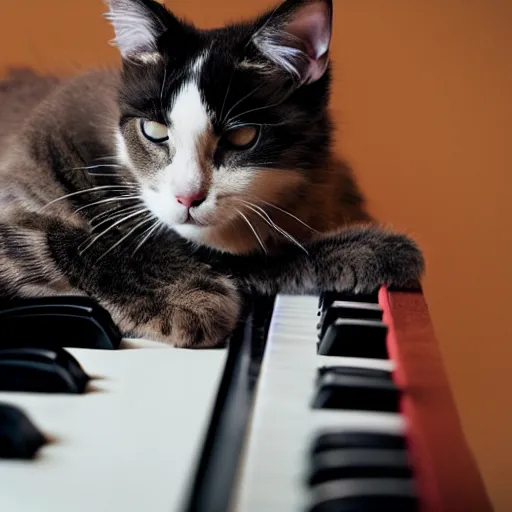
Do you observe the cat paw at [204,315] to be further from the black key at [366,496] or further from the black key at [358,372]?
the black key at [366,496]

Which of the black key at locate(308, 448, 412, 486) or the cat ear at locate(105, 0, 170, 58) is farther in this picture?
the cat ear at locate(105, 0, 170, 58)

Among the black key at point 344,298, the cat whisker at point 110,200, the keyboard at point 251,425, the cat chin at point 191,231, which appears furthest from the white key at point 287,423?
the cat whisker at point 110,200

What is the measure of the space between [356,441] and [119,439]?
0.60ft

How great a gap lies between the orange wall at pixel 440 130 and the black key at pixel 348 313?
0.77 meters

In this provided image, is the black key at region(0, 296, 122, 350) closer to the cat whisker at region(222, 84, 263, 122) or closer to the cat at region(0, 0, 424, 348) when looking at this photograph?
the cat at region(0, 0, 424, 348)

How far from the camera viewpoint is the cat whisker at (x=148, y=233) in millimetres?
901

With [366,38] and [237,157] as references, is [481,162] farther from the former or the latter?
[237,157]

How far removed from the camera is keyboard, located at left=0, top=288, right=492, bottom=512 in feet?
1.34

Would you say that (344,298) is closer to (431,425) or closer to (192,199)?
(192,199)

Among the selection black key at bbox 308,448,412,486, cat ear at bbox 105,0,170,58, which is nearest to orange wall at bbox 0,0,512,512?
cat ear at bbox 105,0,170,58

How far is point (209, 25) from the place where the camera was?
1482mm

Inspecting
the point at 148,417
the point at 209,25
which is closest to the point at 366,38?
the point at 209,25

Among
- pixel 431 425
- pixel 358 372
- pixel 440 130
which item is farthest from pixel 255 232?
pixel 440 130

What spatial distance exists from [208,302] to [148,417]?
10.9 inches
